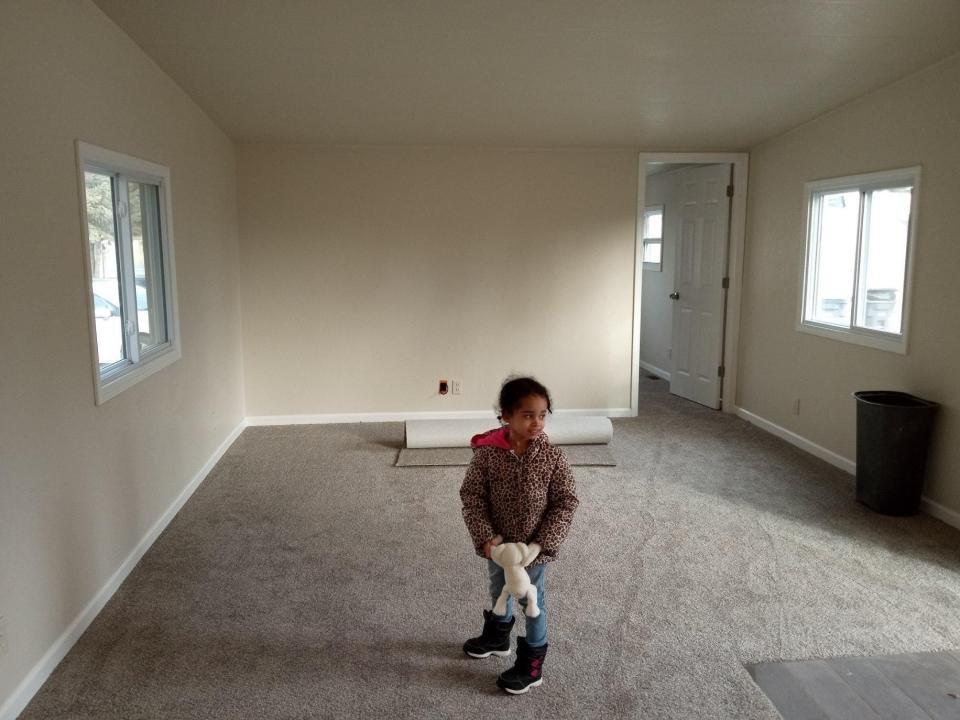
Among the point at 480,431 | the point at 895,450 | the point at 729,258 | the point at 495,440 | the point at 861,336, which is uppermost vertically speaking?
the point at 729,258

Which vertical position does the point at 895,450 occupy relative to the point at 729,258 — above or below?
below

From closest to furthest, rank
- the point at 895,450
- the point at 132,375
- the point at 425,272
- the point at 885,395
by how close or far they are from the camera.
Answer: the point at 132,375
the point at 895,450
the point at 885,395
the point at 425,272

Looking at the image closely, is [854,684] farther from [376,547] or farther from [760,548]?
[376,547]

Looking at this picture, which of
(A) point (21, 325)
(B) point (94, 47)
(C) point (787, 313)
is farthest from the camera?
(C) point (787, 313)

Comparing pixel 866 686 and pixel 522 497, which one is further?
pixel 866 686

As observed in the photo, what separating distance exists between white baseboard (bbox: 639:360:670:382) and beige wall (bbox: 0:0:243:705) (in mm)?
5111

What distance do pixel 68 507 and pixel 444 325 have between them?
3.51 metres

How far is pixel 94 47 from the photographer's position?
2777 mm

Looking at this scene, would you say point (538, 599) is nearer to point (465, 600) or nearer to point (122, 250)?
point (465, 600)

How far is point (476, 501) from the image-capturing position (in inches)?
84.7

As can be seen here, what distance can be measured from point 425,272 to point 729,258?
8.19ft

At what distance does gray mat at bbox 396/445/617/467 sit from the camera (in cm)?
463

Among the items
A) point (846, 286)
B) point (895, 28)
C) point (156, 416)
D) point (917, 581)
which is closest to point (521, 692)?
point (917, 581)

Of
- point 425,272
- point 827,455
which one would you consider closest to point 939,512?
point 827,455
